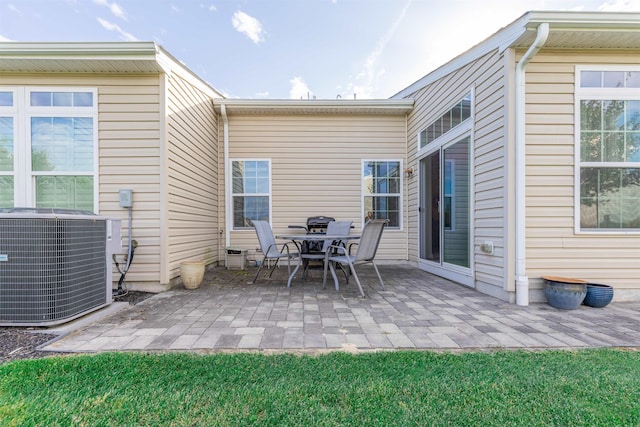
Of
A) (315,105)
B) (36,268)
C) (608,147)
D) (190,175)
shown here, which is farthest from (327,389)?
(315,105)

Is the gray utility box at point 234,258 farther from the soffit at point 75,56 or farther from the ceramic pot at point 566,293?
the ceramic pot at point 566,293

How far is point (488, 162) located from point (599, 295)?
1.79 meters

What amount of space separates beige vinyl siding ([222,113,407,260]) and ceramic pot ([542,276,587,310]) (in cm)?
281

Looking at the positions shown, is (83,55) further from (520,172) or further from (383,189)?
(520,172)

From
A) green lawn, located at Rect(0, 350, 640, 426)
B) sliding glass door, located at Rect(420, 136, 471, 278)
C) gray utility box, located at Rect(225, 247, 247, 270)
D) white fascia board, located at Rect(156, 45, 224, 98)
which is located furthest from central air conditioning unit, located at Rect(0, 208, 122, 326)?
sliding glass door, located at Rect(420, 136, 471, 278)

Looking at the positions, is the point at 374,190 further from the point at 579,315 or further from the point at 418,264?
the point at 579,315

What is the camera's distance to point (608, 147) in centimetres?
311

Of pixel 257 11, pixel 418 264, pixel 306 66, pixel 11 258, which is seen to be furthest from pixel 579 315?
pixel 306 66

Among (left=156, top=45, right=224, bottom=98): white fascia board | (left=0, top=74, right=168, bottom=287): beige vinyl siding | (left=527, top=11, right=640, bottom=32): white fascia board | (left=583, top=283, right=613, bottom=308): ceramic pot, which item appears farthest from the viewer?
(left=0, top=74, right=168, bottom=287): beige vinyl siding

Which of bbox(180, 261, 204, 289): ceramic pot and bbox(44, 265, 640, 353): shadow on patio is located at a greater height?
bbox(180, 261, 204, 289): ceramic pot

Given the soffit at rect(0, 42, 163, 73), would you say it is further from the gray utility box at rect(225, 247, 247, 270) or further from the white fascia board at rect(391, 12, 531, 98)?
the white fascia board at rect(391, 12, 531, 98)

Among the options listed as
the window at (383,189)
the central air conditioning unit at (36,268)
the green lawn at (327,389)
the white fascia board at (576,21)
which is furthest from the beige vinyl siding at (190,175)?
the white fascia board at (576,21)

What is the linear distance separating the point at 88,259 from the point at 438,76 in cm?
536

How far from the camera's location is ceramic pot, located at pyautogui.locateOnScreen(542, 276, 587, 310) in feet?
9.09
